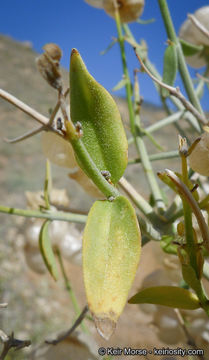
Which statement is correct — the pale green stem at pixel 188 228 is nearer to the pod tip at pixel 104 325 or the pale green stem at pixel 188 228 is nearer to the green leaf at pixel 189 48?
the pod tip at pixel 104 325

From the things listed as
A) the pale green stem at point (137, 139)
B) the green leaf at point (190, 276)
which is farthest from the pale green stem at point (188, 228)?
the pale green stem at point (137, 139)

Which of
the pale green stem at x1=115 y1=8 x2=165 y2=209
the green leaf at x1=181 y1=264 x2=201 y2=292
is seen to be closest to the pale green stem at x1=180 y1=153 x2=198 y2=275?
the green leaf at x1=181 y1=264 x2=201 y2=292

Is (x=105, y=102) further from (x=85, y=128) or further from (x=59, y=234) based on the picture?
(x=59, y=234)

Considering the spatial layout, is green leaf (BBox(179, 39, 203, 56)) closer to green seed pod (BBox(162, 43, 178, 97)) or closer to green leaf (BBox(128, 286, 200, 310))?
green seed pod (BBox(162, 43, 178, 97))

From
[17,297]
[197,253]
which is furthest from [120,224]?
[17,297]

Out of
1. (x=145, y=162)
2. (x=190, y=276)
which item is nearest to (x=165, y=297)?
(x=190, y=276)
